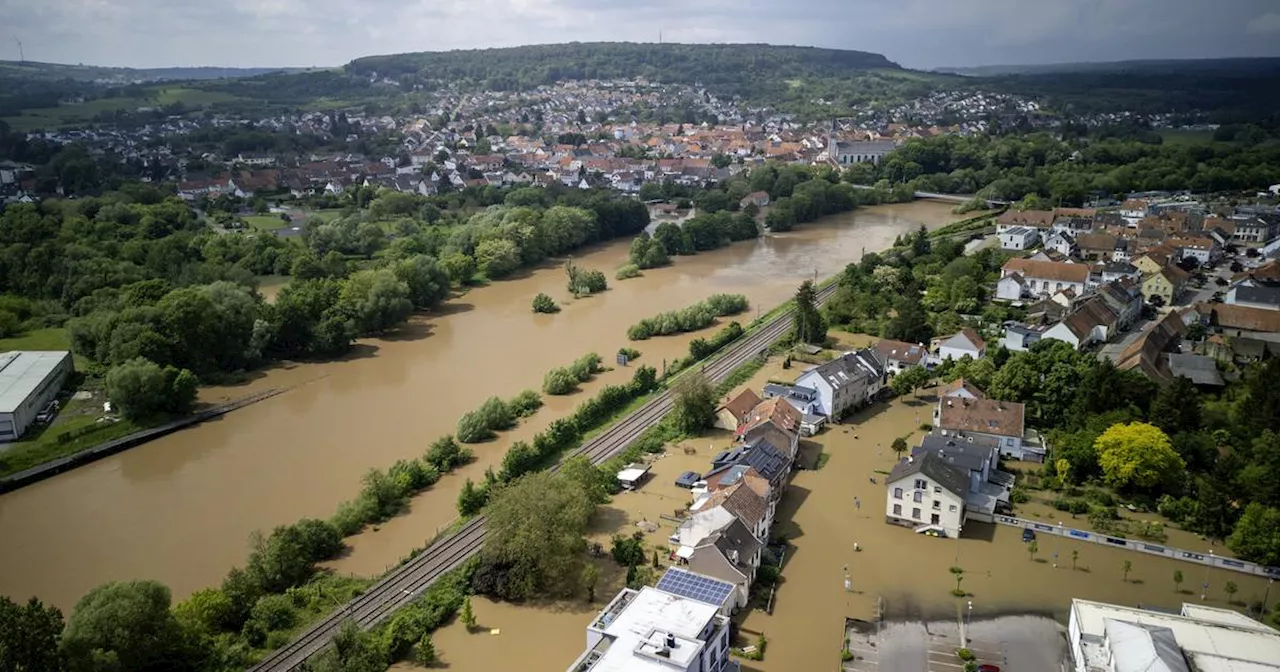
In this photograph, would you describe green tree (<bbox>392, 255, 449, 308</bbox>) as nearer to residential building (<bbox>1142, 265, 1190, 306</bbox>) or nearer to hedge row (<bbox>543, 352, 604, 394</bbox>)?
hedge row (<bbox>543, 352, 604, 394</bbox>)

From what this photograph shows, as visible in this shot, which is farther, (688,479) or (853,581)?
(688,479)

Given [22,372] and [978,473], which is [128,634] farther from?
[978,473]

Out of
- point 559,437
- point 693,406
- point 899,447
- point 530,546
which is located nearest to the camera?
point 530,546

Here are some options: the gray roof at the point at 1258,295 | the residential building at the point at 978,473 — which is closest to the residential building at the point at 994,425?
the residential building at the point at 978,473

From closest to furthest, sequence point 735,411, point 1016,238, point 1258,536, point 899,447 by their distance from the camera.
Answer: point 1258,536 < point 899,447 < point 735,411 < point 1016,238

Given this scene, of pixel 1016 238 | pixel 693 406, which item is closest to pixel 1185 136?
pixel 1016 238

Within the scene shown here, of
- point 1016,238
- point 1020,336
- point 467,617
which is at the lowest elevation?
point 467,617

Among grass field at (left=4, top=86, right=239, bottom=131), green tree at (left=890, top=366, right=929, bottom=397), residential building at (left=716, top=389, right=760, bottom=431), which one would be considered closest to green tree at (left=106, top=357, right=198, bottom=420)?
residential building at (left=716, top=389, right=760, bottom=431)
